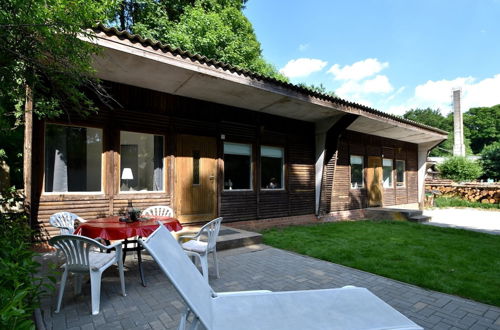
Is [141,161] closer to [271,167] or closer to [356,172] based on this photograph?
[271,167]

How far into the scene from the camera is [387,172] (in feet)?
38.3

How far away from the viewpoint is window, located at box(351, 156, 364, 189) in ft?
33.1

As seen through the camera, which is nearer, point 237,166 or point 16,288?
point 16,288

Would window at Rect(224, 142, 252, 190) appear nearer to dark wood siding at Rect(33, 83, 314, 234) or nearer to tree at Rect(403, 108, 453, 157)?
dark wood siding at Rect(33, 83, 314, 234)

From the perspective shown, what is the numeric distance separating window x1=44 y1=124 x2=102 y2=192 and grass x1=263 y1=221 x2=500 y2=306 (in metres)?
3.63

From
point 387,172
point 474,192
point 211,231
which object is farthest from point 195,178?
point 474,192

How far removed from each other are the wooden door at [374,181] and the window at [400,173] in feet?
5.42

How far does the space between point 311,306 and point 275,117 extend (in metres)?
6.28

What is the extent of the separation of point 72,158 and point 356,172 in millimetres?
8955

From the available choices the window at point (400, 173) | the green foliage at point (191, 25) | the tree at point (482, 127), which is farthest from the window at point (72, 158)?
the tree at point (482, 127)

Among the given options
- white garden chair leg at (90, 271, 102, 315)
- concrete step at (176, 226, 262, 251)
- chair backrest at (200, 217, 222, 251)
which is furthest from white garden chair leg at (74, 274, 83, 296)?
concrete step at (176, 226, 262, 251)

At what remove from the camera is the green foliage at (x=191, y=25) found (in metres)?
11.7

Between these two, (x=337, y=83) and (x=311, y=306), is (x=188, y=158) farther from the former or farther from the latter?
(x=337, y=83)

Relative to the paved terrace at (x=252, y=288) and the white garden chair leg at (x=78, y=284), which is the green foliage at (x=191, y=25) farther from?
the white garden chair leg at (x=78, y=284)
